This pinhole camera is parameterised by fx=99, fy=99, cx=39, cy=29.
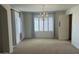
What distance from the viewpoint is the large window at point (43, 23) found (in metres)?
1.74

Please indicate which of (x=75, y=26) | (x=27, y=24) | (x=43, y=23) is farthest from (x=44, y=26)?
Result: (x=75, y=26)

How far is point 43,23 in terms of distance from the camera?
5.72 ft

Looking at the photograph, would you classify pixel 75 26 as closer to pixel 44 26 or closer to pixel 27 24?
pixel 44 26

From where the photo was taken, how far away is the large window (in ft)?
5.70

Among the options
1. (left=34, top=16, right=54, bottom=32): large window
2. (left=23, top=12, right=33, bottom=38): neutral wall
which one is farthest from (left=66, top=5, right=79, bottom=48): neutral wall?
(left=23, top=12, right=33, bottom=38): neutral wall

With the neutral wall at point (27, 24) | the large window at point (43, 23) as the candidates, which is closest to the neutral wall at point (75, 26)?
the large window at point (43, 23)

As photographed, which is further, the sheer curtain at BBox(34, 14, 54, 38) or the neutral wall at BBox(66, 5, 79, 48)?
the sheer curtain at BBox(34, 14, 54, 38)

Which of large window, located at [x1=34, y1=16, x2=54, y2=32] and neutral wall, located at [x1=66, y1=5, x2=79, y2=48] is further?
large window, located at [x1=34, y1=16, x2=54, y2=32]

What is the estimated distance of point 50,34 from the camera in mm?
1757

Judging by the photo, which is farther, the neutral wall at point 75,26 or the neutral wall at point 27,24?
the neutral wall at point 27,24

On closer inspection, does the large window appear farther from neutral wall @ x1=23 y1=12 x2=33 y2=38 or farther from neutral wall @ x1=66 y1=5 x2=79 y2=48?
neutral wall @ x1=66 y1=5 x2=79 y2=48

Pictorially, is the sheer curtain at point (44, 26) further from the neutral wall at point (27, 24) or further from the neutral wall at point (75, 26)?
the neutral wall at point (75, 26)

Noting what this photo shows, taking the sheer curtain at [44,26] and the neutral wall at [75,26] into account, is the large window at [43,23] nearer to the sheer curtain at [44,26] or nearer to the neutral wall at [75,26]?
the sheer curtain at [44,26]
